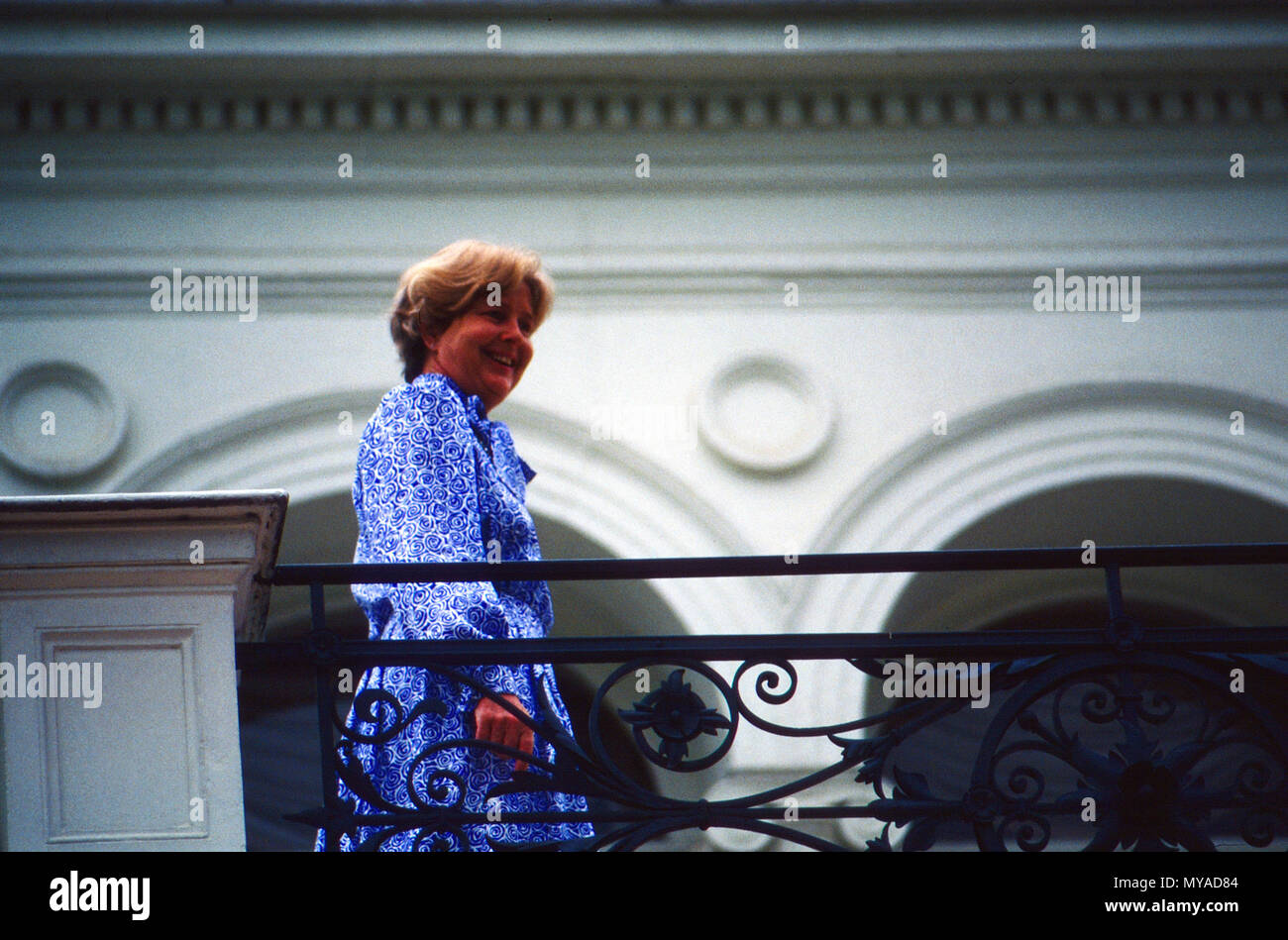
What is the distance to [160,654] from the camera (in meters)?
3.88

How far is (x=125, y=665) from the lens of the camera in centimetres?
386

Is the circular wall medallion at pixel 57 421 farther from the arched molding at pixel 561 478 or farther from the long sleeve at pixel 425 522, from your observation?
the long sleeve at pixel 425 522

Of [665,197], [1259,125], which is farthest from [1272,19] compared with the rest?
[665,197]

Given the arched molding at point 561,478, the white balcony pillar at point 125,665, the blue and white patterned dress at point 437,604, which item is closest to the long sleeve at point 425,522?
the blue and white patterned dress at point 437,604

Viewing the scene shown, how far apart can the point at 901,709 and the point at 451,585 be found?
3.05 ft

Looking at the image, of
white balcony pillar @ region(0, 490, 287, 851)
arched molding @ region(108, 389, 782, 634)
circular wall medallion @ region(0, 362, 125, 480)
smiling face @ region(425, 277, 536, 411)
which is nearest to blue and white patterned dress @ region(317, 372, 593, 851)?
smiling face @ region(425, 277, 536, 411)

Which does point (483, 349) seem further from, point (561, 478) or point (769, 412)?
point (769, 412)

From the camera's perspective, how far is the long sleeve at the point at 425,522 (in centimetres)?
402

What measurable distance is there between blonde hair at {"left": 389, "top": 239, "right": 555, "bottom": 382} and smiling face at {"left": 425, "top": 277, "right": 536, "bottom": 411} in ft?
0.08

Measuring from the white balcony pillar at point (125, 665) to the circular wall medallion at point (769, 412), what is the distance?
4539mm

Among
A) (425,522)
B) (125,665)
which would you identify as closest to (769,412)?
(425,522)

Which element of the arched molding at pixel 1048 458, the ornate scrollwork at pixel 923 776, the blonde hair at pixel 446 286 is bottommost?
the ornate scrollwork at pixel 923 776

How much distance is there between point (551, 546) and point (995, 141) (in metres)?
2.57

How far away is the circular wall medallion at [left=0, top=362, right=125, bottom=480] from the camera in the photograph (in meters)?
8.16
